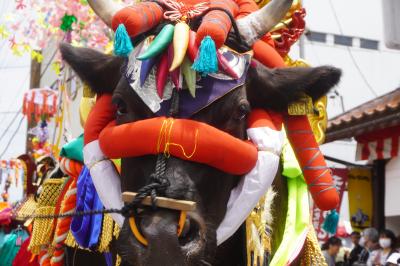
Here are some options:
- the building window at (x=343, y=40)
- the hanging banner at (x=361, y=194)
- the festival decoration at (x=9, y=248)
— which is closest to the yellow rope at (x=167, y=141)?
the festival decoration at (x=9, y=248)

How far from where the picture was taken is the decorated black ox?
312 centimetres

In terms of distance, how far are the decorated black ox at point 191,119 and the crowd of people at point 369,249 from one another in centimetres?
500

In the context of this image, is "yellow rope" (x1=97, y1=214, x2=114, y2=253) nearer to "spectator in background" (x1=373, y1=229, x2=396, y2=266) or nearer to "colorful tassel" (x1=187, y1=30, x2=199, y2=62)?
"colorful tassel" (x1=187, y1=30, x2=199, y2=62)

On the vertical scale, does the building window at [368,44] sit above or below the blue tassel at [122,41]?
below

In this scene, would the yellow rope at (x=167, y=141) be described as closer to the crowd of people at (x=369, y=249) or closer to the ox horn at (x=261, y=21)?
the ox horn at (x=261, y=21)

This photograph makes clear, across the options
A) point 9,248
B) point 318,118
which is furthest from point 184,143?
point 9,248

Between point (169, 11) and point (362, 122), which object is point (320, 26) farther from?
point (169, 11)

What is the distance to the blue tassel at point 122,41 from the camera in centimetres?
357

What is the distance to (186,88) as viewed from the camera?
3529 millimetres

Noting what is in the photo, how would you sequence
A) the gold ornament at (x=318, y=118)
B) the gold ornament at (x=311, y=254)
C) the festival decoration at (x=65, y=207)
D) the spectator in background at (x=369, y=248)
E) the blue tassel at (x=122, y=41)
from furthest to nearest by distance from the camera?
the spectator in background at (x=369, y=248) → the gold ornament at (x=318, y=118) → the festival decoration at (x=65, y=207) → the gold ornament at (x=311, y=254) → the blue tassel at (x=122, y=41)

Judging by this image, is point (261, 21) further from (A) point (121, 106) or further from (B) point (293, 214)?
(B) point (293, 214)

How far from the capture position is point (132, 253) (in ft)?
10.3

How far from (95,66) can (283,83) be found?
118 centimetres

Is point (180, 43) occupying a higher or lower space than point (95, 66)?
higher
